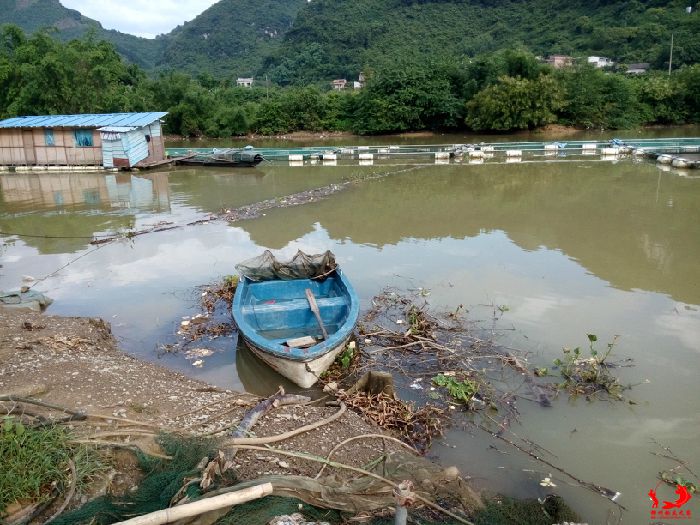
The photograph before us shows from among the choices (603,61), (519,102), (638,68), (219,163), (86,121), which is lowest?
(219,163)

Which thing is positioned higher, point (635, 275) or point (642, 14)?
point (642, 14)

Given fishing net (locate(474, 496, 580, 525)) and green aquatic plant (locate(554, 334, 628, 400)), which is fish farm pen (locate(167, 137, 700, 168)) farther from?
fishing net (locate(474, 496, 580, 525))


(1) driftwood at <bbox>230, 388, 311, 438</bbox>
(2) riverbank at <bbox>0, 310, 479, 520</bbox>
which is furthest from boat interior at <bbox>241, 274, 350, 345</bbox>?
(1) driftwood at <bbox>230, 388, 311, 438</bbox>

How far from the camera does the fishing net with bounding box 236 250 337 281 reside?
8.35m

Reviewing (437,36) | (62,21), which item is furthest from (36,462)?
(62,21)

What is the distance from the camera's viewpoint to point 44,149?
24859mm

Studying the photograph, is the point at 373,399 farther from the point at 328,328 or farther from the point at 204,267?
the point at 204,267

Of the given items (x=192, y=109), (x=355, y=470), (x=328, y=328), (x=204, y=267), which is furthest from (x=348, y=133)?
(x=355, y=470)

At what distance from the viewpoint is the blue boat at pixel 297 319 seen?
611 centimetres

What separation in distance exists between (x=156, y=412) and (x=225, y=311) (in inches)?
137

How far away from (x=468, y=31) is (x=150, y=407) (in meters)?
70.6

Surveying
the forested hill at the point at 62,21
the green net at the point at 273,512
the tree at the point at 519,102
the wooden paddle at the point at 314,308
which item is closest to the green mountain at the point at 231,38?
the forested hill at the point at 62,21

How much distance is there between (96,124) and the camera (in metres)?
23.7

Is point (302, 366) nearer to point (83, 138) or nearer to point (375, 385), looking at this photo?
point (375, 385)
